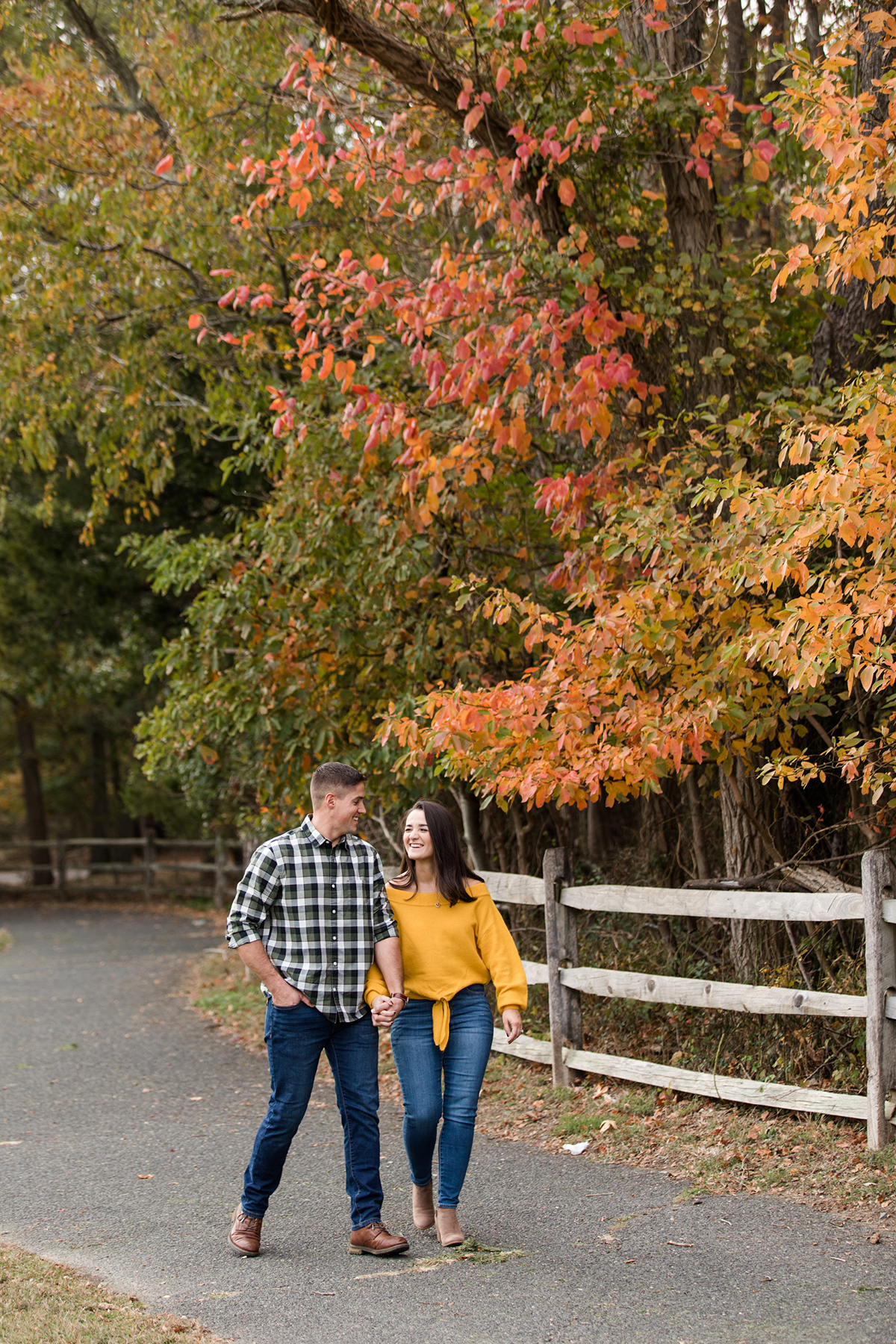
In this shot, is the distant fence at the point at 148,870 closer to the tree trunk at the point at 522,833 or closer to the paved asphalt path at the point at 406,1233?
the tree trunk at the point at 522,833

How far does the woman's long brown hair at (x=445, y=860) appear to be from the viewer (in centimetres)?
481

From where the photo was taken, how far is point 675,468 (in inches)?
271

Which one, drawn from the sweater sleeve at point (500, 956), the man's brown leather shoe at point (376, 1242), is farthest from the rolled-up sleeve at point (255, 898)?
the man's brown leather shoe at point (376, 1242)

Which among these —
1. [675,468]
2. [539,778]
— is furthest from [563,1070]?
[675,468]

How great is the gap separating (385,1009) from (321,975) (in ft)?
0.92

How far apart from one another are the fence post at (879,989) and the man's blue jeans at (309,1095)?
7.58ft

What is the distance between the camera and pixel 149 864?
81.7 feet

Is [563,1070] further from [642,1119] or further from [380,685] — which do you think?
[380,685]

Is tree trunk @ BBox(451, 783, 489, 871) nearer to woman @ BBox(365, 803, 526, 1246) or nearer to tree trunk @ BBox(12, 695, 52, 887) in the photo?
woman @ BBox(365, 803, 526, 1246)

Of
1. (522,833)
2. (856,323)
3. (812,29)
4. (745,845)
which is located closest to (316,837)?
(745,845)

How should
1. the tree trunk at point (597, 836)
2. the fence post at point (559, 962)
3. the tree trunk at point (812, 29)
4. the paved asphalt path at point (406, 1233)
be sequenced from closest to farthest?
the paved asphalt path at point (406, 1233) < the fence post at point (559, 962) < the tree trunk at point (812, 29) < the tree trunk at point (597, 836)

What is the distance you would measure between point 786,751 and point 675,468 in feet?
5.59

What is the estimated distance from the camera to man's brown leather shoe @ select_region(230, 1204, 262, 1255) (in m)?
4.75

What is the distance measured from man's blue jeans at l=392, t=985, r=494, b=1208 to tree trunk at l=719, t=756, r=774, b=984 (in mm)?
2843
